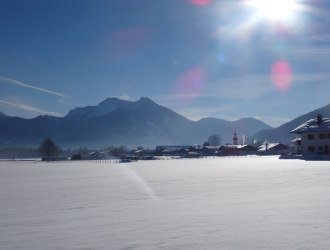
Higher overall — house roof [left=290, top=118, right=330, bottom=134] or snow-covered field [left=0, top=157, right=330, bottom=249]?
house roof [left=290, top=118, right=330, bottom=134]

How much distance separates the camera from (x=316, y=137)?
80312 mm

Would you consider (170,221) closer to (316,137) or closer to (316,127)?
(316,137)

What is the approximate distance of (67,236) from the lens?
34.6ft

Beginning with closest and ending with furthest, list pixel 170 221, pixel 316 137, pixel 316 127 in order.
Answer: pixel 170 221, pixel 316 137, pixel 316 127

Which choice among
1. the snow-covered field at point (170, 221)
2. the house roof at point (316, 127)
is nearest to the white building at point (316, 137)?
the house roof at point (316, 127)

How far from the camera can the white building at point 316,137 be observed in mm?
78812

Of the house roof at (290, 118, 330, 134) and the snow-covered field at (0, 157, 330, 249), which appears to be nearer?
the snow-covered field at (0, 157, 330, 249)

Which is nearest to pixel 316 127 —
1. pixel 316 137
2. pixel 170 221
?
pixel 316 137

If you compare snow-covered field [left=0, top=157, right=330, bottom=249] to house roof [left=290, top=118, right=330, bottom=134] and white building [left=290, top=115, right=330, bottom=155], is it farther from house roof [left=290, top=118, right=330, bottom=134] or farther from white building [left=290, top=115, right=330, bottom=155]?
house roof [left=290, top=118, right=330, bottom=134]

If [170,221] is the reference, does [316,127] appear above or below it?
above

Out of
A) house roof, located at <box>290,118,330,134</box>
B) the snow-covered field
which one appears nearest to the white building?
house roof, located at <box>290,118,330,134</box>

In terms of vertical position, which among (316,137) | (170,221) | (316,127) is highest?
(316,127)

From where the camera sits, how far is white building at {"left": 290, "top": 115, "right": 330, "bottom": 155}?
7881 centimetres

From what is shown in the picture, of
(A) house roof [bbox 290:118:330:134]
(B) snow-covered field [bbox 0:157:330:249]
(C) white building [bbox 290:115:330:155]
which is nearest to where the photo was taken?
(B) snow-covered field [bbox 0:157:330:249]
